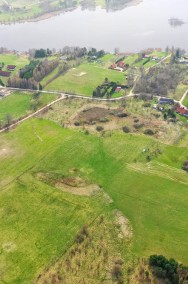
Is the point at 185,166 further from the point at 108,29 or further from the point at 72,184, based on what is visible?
the point at 108,29

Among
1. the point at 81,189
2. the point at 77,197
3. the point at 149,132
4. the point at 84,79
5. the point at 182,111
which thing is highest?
the point at 84,79

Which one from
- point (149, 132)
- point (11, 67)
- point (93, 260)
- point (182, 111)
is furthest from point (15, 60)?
point (93, 260)

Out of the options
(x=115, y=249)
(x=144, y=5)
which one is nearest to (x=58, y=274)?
(x=115, y=249)

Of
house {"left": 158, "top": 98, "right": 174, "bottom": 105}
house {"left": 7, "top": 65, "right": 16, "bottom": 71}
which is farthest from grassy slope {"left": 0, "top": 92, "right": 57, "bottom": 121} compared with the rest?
house {"left": 158, "top": 98, "right": 174, "bottom": 105}

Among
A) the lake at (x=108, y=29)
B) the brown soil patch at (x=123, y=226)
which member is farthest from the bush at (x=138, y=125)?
the lake at (x=108, y=29)

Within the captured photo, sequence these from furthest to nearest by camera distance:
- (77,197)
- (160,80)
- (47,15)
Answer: (47,15) < (160,80) < (77,197)

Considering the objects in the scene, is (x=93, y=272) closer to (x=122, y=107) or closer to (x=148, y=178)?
(x=148, y=178)

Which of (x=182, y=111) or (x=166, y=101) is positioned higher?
(x=166, y=101)
